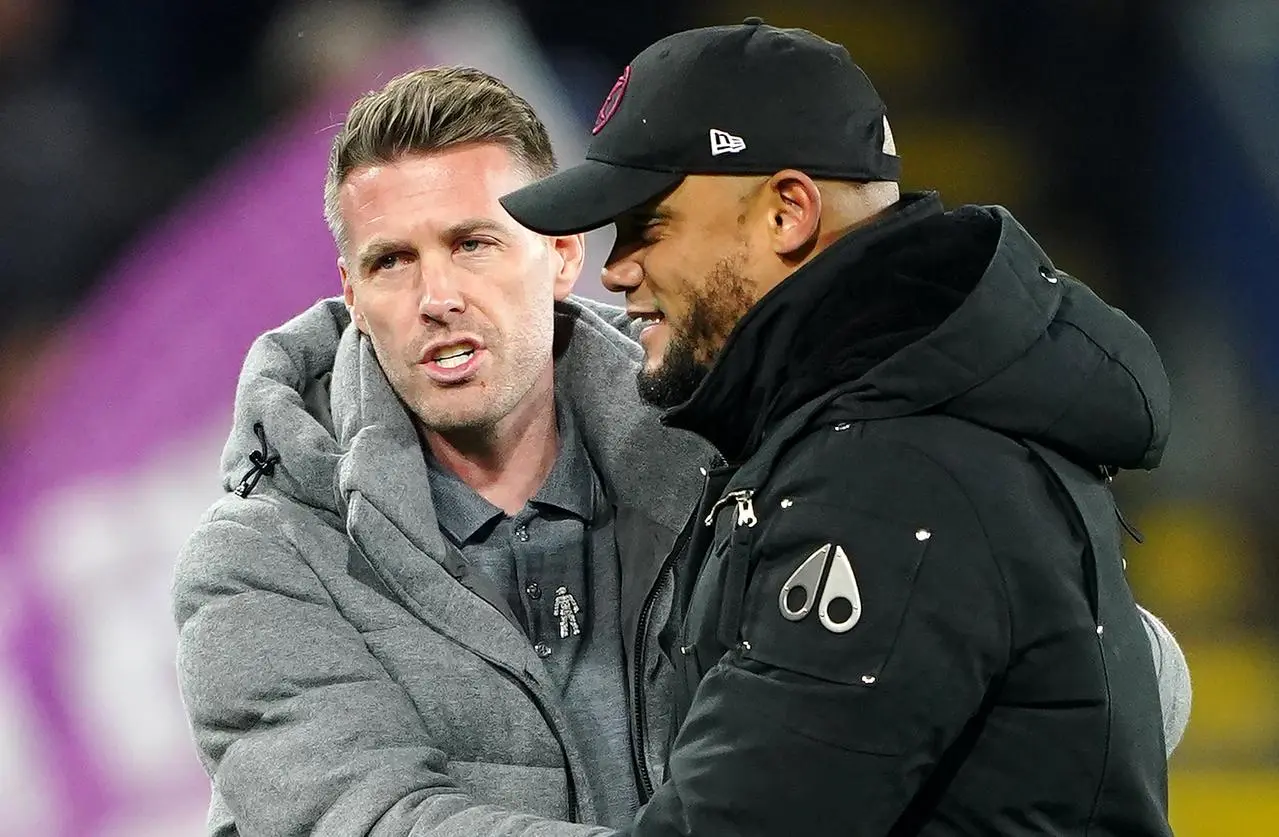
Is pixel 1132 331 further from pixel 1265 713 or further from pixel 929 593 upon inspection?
pixel 1265 713

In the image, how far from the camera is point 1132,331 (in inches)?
50.9

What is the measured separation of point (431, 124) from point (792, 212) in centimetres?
A: 73

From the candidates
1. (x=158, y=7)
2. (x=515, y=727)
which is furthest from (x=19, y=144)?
(x=515, y=727)

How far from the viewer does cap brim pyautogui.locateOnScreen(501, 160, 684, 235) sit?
1298 mm

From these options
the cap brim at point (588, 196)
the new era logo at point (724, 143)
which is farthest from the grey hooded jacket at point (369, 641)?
the new era logo at point (724, 143)

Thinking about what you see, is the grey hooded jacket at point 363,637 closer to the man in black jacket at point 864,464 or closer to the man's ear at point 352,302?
the man's ear at point 352,302

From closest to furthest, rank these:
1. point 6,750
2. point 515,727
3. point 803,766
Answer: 1. point 803,766
2. point 515,727
3. point 6,750

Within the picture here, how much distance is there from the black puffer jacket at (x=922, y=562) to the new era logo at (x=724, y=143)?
121 mm

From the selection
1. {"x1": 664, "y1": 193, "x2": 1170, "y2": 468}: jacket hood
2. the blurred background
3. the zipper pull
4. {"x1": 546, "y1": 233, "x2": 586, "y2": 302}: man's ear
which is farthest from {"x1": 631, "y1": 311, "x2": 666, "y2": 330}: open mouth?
the blurred background

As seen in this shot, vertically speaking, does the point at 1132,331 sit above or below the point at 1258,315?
above

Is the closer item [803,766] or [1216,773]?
[803,766]

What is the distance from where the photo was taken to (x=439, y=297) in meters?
1.83

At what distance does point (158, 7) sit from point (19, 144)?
334 millimetres

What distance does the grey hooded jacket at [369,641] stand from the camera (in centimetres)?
157
